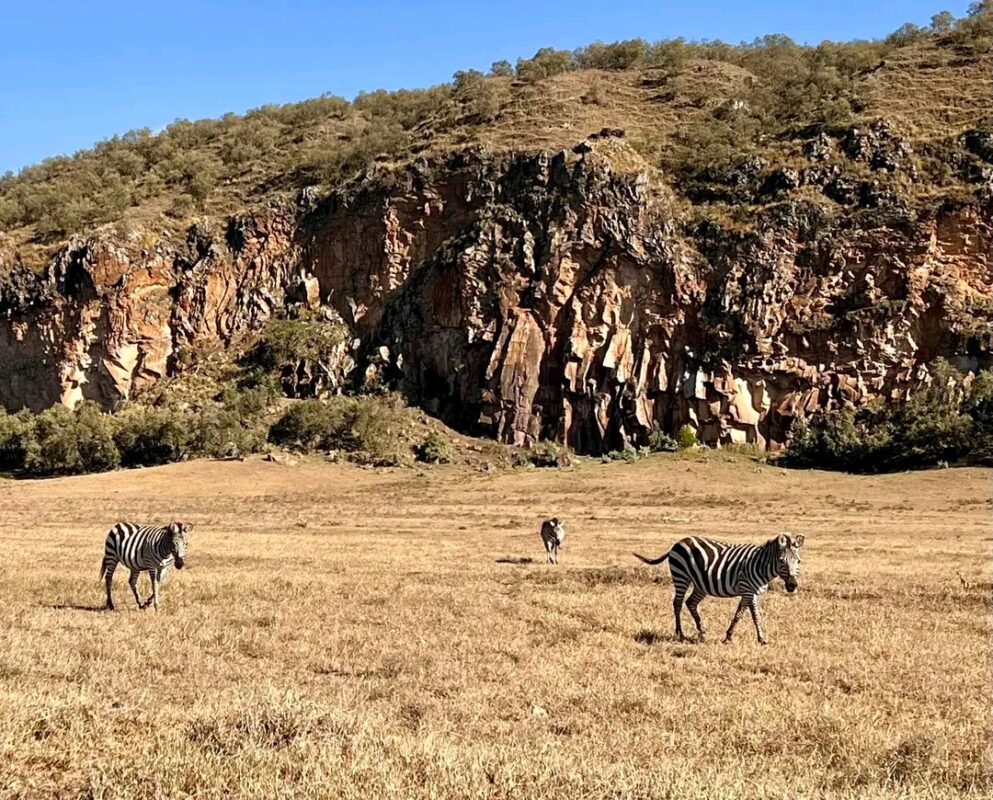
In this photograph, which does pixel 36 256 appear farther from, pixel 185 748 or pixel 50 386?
pixel 185 748

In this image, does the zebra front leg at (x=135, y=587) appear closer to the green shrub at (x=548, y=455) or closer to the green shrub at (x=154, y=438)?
the green shrub at (x=548, y=455)

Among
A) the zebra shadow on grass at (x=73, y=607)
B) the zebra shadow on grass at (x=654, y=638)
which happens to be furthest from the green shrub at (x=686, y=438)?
the zebra shadow on grass at (x=73, y=607)

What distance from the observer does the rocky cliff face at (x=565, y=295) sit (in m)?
60.2

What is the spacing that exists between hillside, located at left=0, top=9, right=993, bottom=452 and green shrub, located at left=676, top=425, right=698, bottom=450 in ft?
5.39

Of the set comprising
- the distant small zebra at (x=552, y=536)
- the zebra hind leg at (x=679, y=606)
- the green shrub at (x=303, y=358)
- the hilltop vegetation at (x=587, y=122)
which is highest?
the hilltop vegetation at (x=587, y=122)

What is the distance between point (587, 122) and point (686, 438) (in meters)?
36.7

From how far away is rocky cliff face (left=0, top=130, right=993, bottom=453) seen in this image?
60.2 metres

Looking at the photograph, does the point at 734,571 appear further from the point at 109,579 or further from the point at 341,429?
the point at 341,429

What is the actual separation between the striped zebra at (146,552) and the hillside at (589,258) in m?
48.3

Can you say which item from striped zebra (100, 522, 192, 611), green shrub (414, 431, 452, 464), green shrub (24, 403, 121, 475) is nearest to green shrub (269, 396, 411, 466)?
green shrub (414, 431, 452, 464)

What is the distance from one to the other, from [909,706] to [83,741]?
828cm

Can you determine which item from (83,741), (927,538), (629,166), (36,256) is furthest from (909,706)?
(36,256)

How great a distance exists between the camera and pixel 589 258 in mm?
65625

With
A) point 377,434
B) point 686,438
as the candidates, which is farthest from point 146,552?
point 686,438
